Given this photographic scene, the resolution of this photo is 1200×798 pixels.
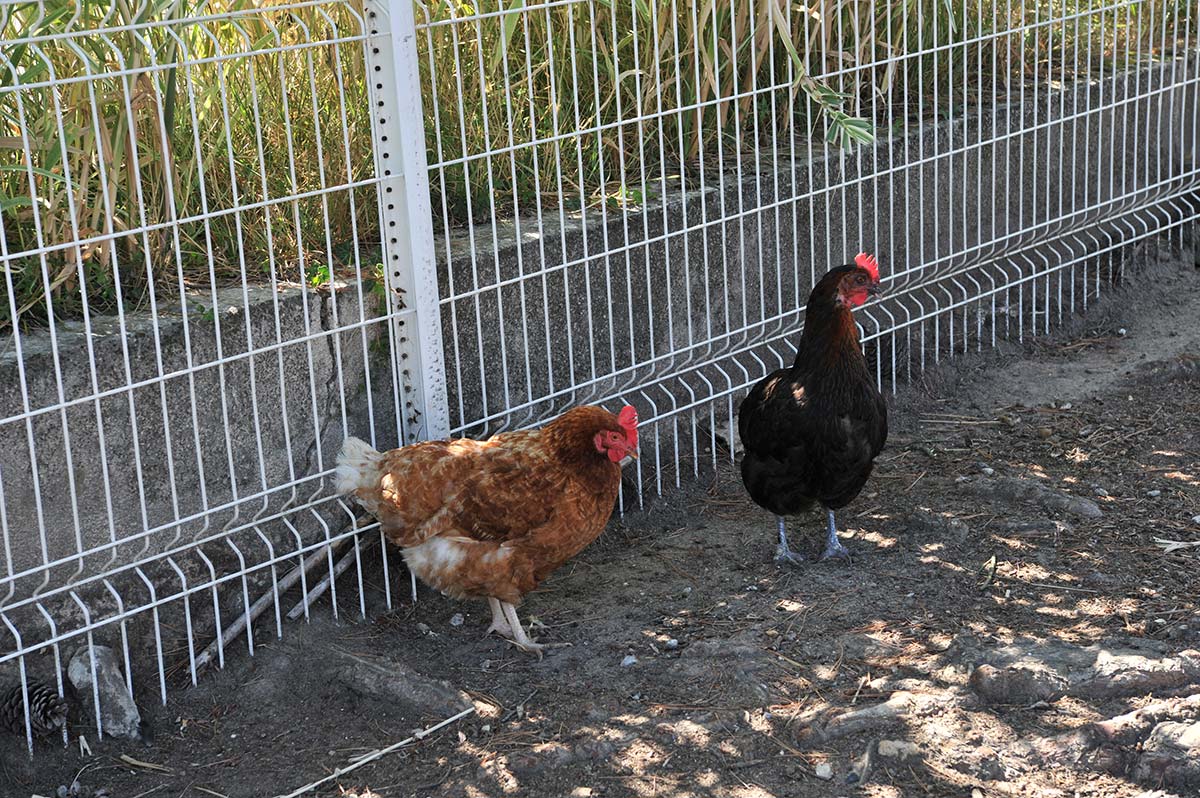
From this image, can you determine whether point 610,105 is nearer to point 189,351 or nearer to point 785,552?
point 785,552

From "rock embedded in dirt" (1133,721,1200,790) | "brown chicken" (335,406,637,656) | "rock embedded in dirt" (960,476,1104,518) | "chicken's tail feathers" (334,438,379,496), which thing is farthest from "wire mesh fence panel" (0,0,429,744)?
"rock embedded in dirt" (1133,721,1200,790)

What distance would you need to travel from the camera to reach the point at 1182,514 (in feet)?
16.3

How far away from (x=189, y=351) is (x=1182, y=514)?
3381 mm

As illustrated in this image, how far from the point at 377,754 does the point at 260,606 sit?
73cm

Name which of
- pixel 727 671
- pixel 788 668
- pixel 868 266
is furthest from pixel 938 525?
pixel 727 671

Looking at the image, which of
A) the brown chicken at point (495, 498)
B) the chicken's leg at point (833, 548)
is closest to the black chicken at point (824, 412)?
the chicken's leg at point (833, 548)

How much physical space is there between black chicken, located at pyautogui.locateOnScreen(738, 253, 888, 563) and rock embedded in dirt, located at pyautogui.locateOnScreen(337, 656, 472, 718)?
134cm

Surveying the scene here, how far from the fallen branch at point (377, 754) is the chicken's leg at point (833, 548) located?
4.76ft

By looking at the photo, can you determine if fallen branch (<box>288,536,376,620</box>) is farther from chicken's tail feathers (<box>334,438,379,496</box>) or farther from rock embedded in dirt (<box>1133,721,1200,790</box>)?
rock embedded in dirt (<box>1133,721,1200,790</box>)

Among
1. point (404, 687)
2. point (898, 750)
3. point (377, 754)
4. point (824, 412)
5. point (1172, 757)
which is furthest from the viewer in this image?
point (824, 412)

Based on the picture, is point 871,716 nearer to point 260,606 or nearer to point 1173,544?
point 1173,544

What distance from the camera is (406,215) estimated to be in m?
4.29

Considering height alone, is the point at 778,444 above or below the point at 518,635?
above

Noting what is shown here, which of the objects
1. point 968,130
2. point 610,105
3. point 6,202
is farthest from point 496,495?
point 968,130
